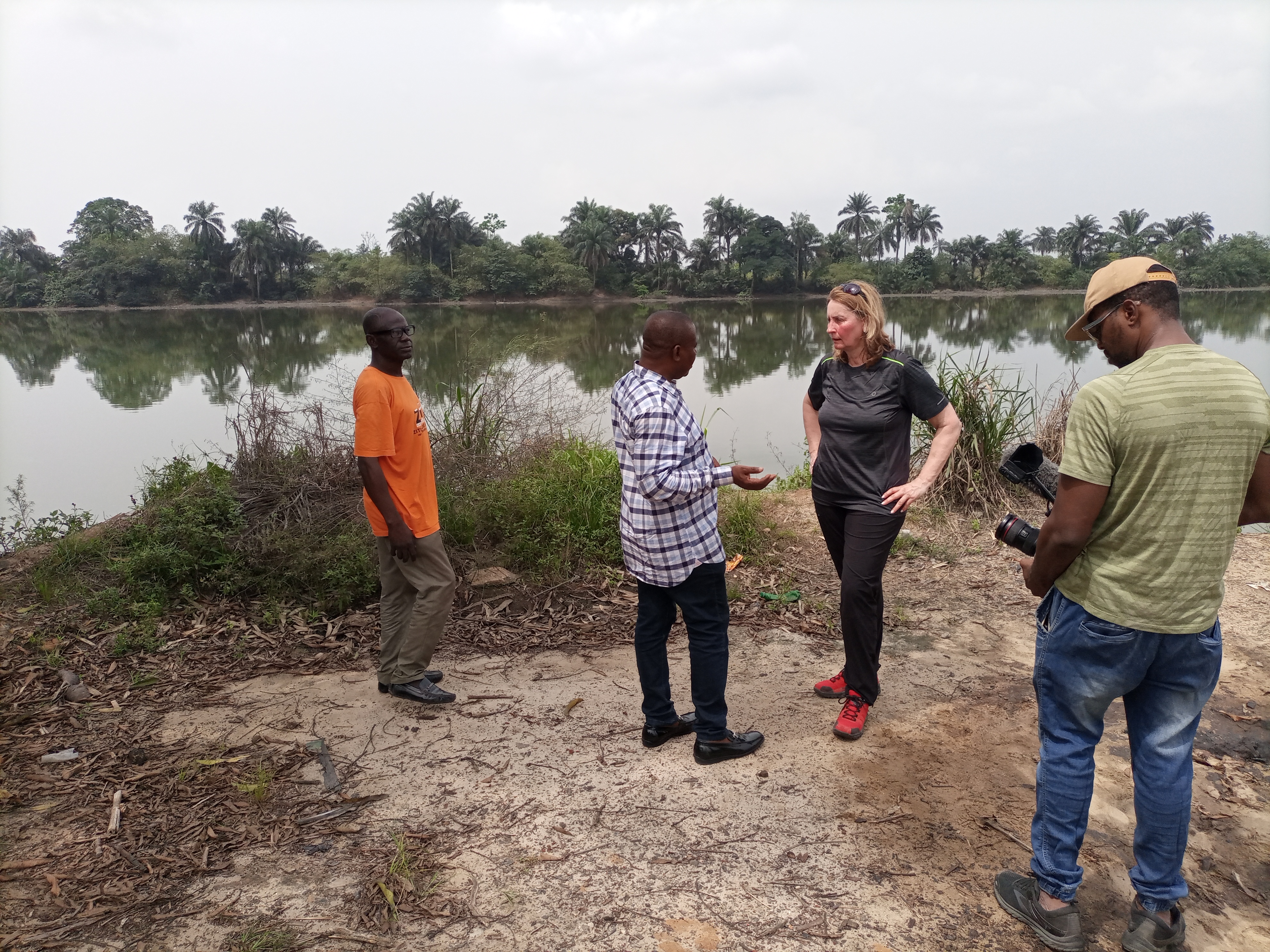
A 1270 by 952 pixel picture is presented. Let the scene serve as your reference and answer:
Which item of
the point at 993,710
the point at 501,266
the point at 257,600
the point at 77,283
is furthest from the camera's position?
the point at 501,266

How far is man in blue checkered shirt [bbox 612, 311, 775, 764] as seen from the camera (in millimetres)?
2715

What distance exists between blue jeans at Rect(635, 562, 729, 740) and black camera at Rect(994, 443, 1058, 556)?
0.98m

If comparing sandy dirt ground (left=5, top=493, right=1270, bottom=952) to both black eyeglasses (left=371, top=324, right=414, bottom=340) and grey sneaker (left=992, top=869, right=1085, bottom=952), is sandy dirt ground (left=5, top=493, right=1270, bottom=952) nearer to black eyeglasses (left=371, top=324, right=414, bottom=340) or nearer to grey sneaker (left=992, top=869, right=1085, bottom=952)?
grey sneaker (left=992, top=869, right=1085, bottom=952)

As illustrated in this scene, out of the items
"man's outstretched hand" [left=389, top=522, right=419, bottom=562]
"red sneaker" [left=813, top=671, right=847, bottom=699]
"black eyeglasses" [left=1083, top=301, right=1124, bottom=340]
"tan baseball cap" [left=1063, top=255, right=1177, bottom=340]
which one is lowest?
"red sneaker" [left=813, top=671, right=847, bottom=699]

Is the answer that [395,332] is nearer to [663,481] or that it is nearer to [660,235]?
[663,481]

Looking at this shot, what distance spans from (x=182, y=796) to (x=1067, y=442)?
124 inches

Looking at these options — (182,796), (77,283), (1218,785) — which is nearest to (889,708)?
(1218,785)

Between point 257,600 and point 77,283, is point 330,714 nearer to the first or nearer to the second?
point 257,600

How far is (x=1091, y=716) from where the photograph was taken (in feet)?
6.78

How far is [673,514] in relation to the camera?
278cm

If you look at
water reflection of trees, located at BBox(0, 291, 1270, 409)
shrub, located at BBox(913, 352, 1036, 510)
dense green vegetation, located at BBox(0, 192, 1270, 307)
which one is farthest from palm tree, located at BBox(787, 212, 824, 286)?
shrub, located at BBox(913, 352, 1036, 510)

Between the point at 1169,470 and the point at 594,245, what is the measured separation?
67.7 meters

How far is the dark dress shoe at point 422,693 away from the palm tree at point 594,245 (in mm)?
62311

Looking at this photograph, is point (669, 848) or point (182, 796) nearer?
point (669, 848)
